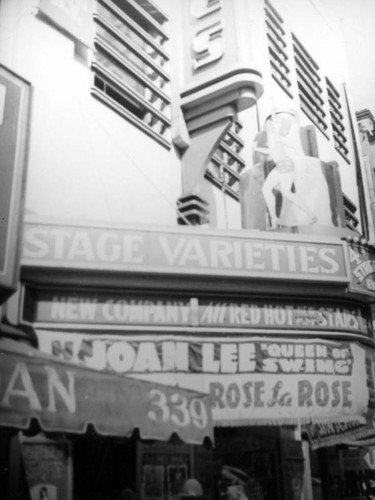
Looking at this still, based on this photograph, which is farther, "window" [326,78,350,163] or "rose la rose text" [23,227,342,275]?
"window" [326,78,350,163]

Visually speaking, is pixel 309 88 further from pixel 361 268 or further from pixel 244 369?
pixel 244 369

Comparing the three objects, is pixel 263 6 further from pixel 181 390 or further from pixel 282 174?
pixel 181 390

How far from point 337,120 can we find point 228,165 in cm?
625

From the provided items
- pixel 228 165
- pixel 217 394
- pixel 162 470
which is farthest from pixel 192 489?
pixel 228 165

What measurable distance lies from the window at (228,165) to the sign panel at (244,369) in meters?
4.25

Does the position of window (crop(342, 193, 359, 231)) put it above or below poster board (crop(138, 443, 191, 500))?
above

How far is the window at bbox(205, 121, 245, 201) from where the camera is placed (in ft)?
32.9

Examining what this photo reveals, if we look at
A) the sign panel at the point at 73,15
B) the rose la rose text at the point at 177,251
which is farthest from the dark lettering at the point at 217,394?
the sign panel at the point at 73,15

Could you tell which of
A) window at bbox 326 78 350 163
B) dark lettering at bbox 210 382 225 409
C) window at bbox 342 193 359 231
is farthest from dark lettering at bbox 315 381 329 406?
window at bbox 326 78 350 163

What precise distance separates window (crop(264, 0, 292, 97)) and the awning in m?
9.61

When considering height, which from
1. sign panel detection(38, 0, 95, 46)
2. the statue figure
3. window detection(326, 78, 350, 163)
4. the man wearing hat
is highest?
window detection(326, 78, 350, 163)

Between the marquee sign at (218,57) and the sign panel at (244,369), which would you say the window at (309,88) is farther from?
the sign panel at (244,369)

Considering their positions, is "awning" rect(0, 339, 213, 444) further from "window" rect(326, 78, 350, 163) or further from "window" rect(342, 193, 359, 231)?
"window" rect(326, 78, 350, 163)

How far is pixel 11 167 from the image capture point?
5.06 metres
